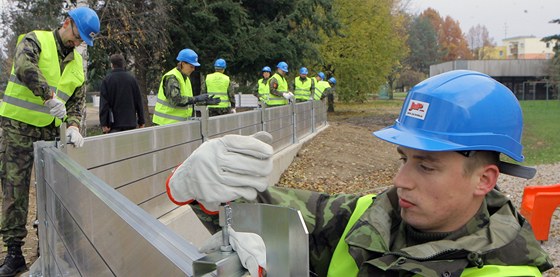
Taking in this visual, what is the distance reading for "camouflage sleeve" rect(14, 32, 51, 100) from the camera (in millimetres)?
→ 4184

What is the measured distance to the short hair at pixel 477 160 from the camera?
1.71 meters

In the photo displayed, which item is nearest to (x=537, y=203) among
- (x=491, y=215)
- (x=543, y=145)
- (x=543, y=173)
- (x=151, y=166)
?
(x=151, y=166)

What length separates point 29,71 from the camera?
417 centimetres

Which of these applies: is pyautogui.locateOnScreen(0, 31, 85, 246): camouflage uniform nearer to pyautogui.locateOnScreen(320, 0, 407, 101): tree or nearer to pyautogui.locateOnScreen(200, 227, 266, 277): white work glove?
pyautogui.locateOnScreen(200, 227, 266, 277): white work glove

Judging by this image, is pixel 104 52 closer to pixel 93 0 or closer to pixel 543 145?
pixel 93 0

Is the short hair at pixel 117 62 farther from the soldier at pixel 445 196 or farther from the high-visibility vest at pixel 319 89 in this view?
the high-visibility vest at pixel 319 89

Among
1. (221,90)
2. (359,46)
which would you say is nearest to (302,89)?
(221,90)

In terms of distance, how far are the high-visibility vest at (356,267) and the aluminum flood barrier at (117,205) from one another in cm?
61

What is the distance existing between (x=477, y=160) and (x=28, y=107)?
150 inches

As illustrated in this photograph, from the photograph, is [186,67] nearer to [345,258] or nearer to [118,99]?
[118,99]

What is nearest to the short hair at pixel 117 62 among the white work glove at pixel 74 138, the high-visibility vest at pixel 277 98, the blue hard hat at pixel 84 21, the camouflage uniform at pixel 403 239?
the blue hard hat at pixel 84 21

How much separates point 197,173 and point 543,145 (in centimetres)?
2011

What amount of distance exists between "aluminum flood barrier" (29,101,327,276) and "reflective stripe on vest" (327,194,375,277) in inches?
24.1

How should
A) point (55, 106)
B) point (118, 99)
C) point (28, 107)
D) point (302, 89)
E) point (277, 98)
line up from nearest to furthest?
point (55, 106) < point (28, 107) < point (118, 99) < point (277, 98) < point (302, 89)
